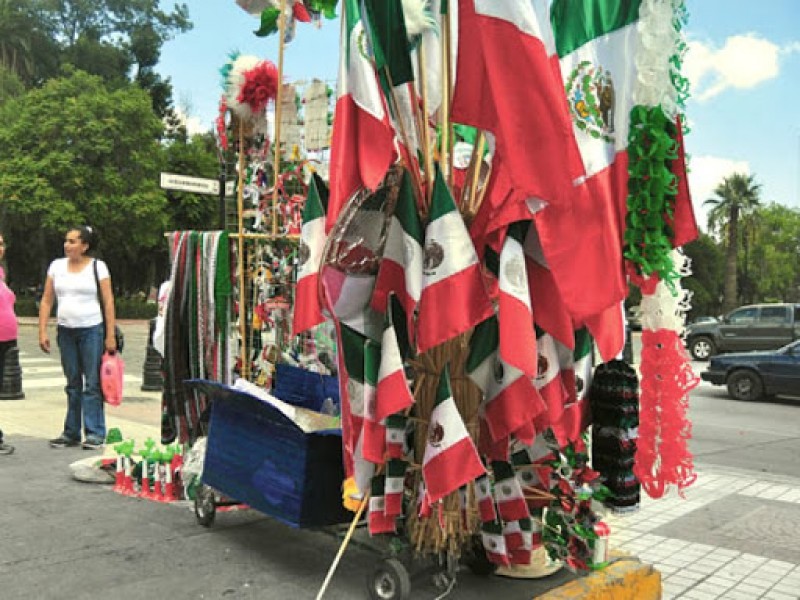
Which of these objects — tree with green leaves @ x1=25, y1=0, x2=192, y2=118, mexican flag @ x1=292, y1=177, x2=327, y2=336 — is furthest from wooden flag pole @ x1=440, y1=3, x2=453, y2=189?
tree with green leaves @ x1=25, y1=0, x2=192, y2=118

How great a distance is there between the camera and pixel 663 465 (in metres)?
3.62

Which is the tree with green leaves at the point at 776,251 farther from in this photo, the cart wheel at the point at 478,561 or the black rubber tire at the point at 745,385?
the cart wheel at the point at 478,561

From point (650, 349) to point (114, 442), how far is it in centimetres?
392

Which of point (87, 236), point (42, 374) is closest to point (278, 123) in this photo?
point (87, 236)

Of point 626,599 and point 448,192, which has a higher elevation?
point 448,192

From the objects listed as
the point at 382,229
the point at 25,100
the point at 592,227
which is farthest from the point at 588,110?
the point at 25,100

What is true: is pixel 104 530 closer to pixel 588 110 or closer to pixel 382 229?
pixel 382 229

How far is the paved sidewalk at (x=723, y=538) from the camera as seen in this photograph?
4348 mm

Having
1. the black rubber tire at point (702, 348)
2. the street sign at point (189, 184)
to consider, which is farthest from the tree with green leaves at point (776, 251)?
the street sign at point (189, 184)

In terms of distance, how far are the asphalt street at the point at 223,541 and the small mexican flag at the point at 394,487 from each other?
0.46 metres

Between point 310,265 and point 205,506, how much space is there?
5.79ft

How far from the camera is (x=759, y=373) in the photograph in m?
13.5

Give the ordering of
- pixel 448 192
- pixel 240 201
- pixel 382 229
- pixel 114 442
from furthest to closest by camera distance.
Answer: pixel 114 442 → pixel 240 201 → pixel 382 229 → pixel 448 192

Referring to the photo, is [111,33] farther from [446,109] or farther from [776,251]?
[776,251]
